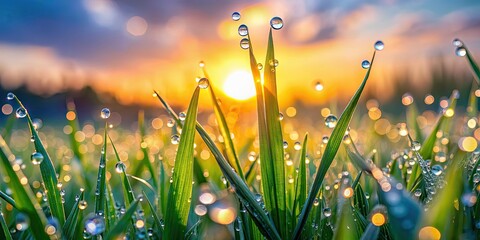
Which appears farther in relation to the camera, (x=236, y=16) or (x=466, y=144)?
(x=236, y=16)

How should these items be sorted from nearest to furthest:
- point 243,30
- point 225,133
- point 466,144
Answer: point 466,144
point 243,30
point 225,133

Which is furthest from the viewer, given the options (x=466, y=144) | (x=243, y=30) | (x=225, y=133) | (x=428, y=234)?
(x=225, y=133)

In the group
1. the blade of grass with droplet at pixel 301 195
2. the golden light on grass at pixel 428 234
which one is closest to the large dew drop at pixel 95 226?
the blade of grass with droplet at pixel 301 195

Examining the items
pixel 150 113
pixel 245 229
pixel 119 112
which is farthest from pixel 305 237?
pixel 119 112

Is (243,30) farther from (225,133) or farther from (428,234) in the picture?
(428,234)

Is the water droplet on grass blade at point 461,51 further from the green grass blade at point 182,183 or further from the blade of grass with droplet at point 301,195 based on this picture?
the green grass blade at point 182,183

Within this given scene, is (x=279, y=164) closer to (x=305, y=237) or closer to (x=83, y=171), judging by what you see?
(x=305, y=237)

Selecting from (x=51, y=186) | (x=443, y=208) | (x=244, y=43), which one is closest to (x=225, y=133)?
(x=244, y=43)

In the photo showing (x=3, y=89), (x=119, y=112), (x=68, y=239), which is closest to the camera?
(x=68, y=239)
